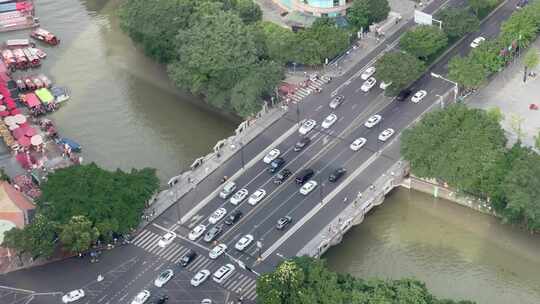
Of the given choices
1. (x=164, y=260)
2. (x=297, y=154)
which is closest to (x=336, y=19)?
(x=297, y=154)

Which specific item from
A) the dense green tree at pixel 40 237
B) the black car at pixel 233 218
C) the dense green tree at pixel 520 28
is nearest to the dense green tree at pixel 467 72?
the dense green tree at pixel 520 28

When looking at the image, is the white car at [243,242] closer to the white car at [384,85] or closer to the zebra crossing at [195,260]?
the zebra crossing at [195,260]

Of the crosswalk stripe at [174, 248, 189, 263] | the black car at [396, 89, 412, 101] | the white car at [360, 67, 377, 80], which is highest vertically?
the white car at [360, 67, 377, 80]

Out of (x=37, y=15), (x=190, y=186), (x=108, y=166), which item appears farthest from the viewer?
(x=37, y=15)

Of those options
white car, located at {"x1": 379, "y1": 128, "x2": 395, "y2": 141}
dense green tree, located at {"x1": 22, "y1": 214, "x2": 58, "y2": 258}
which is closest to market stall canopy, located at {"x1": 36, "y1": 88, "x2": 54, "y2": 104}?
dense green tree, located at {"x1": 22, "y1": 214, "x2": 58, "y2": 258}

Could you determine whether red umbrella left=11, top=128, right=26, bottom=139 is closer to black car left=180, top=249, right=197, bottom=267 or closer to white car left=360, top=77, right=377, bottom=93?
black car left=180, top=249, right=197, bottom=267

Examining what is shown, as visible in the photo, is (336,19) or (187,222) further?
(336,19)

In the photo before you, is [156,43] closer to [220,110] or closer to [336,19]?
[220,110]

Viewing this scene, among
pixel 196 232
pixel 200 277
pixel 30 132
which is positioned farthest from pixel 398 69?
pixel 30 132
